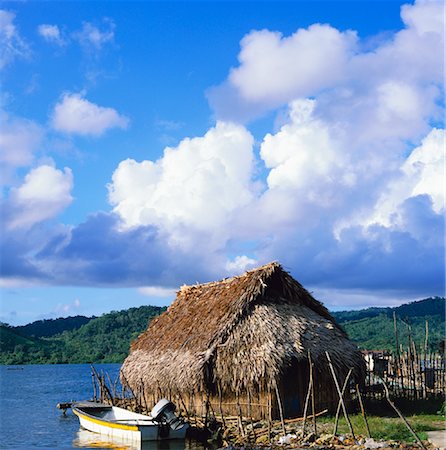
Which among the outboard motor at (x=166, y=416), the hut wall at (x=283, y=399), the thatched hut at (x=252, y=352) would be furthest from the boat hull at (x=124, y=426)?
the hut wall at (x=283, y=399)

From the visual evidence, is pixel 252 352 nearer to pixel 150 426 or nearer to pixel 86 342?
pixel 150 426

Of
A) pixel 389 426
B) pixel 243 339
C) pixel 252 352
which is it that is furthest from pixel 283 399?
pixel 389 426

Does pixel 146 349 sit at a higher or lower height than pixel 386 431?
higher

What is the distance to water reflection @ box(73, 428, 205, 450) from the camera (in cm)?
1628

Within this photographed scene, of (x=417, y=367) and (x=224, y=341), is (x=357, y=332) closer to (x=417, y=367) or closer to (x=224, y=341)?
(x=417, y=367)

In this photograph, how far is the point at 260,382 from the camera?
54.6 ft

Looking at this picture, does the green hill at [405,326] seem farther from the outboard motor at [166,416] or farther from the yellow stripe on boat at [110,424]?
the outboard motor at [166,416]

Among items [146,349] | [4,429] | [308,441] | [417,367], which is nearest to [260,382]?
[308,441]

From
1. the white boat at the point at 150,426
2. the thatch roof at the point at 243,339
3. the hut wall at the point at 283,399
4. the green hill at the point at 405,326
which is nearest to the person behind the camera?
the white boat at the point at 150,426

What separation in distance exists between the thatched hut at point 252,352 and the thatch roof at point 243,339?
0.09 ft

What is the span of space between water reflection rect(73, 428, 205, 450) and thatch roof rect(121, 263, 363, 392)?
1.44m

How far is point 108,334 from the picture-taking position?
94062mm

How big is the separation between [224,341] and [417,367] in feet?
29.3

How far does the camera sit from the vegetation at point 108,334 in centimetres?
8475
